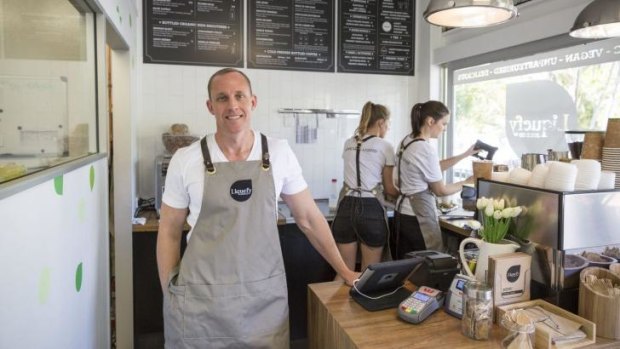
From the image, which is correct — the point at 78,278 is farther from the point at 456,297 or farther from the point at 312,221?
the point at 456,297

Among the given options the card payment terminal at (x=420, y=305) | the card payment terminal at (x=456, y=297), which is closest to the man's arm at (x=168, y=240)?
the card payment terminal at (x=420, y=305)

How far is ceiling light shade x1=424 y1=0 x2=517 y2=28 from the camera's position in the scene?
1.90m

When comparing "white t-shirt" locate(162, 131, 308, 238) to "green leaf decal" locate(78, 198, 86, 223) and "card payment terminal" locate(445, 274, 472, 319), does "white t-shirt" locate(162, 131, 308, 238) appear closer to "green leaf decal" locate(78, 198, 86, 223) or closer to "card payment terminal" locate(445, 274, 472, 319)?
"green leaf decal" locate(78, 198, 86, 223)

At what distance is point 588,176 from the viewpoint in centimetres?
146

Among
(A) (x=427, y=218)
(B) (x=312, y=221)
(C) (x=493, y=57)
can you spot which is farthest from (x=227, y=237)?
(C) (x=493, y=57)

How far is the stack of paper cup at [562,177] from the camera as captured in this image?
4.65 feet

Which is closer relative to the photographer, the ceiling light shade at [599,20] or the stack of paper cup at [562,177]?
the stack of paper cup at [562,177]

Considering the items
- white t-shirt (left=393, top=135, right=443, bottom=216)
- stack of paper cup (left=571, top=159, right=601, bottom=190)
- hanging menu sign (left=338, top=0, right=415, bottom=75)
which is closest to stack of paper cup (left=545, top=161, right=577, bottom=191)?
stack of paper cup (left=571, top=159, right=601, bottom=190)

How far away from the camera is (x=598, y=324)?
132cm

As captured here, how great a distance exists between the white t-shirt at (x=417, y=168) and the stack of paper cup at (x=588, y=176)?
Answer: 3.86ft

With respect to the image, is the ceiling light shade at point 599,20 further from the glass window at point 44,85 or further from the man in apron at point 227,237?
the glass window at point 44,85

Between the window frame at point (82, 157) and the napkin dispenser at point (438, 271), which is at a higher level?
the window frame at point (82, 157)

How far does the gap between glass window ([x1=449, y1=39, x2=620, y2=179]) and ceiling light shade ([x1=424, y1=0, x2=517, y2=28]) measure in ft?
3.18

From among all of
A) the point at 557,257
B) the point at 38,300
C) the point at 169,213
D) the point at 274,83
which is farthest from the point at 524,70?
the point at 38,300
